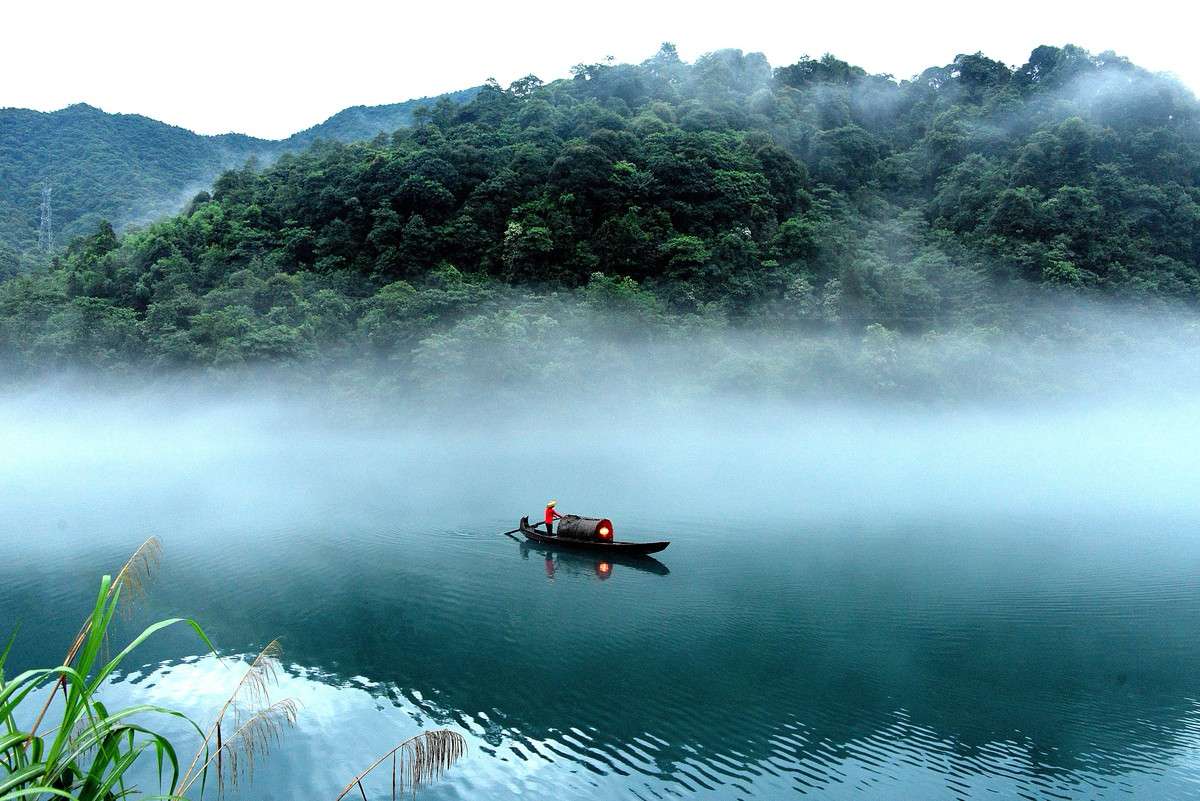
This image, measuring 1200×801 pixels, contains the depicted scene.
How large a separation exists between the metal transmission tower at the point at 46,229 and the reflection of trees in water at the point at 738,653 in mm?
66572

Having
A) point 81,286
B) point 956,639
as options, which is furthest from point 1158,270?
point 81,286

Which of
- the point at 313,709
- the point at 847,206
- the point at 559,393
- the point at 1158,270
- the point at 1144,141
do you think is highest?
the point at 1144,141

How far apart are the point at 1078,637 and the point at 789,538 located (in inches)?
293

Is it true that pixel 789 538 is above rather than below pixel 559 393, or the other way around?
below

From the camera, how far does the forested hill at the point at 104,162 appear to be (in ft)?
249

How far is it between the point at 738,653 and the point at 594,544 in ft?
21.3

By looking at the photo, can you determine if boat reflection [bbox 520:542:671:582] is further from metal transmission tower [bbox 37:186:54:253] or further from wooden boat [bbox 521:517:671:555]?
metal transmission tower [bbox 37:186:54:253]

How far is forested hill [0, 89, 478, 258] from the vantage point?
76000mm

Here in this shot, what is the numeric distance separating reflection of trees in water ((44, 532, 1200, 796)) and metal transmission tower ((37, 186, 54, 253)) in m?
66.6

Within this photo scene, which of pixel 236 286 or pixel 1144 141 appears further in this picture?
pixel 1144 141

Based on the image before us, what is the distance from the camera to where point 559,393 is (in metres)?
39.4

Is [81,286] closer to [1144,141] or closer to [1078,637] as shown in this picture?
[1078,637]

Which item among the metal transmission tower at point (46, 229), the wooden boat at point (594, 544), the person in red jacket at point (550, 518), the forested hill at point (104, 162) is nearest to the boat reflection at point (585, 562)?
the wooden boat at point (594, 544)

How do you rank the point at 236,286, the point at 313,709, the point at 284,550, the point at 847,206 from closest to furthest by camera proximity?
the point at 313,709 < the point at 284,550 < the point at 236,286 < the point at 847,206
